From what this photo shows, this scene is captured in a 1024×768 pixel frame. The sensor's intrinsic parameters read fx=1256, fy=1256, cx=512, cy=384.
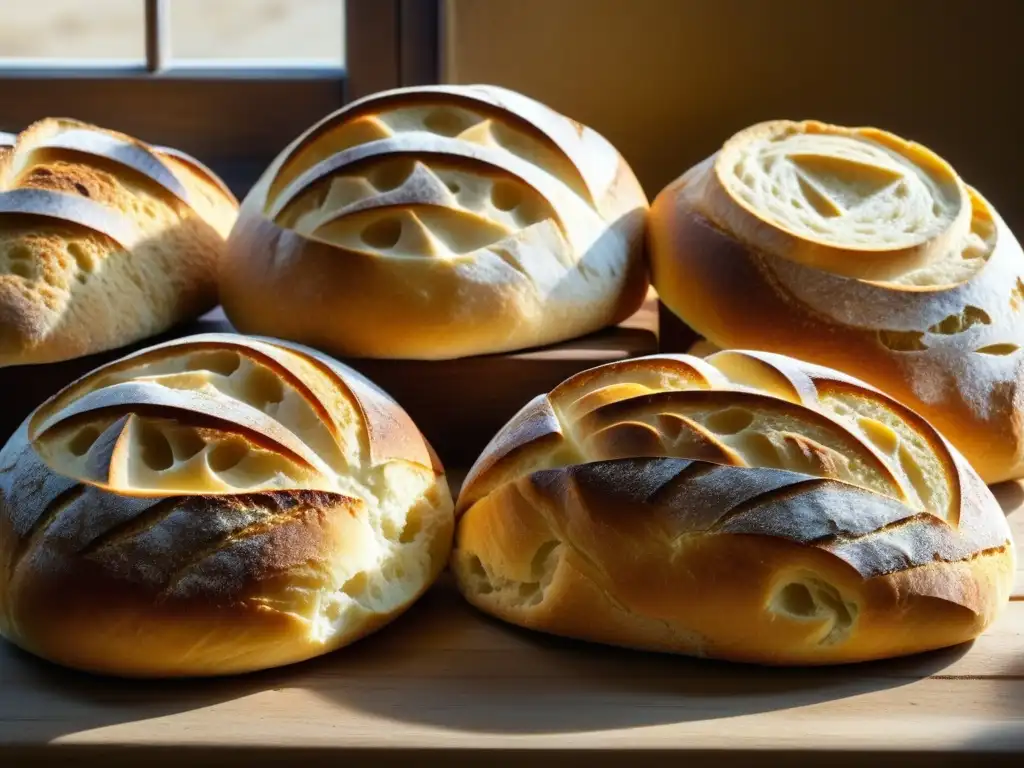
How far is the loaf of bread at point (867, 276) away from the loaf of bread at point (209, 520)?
1.35 feet

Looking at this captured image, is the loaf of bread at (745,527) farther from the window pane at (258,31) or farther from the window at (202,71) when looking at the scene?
the window pane at (258,31)

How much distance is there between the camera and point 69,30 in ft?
6.74

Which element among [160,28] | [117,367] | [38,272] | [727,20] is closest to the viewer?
[117,367]

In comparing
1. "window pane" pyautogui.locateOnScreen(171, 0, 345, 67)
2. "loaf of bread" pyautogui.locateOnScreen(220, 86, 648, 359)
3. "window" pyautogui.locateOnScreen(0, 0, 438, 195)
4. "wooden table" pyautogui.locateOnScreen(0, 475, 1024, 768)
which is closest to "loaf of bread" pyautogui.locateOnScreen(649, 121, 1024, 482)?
"loaf of bread" pyautogui.locateOnScreen(220, 86, 648, 359)

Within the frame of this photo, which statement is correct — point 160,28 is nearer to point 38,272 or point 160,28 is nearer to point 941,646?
point 38,272

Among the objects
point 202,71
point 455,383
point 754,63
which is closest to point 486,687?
point 455,383

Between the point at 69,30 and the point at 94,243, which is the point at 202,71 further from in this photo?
the point at 94,243

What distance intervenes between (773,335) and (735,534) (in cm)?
40

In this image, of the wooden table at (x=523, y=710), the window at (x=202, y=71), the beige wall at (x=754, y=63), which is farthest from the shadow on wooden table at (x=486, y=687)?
the window at (x=202, y=71)

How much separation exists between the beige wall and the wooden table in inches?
40.3

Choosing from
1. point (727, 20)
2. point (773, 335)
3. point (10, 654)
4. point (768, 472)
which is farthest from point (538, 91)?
point (10, 654)

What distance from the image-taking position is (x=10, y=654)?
982 mm

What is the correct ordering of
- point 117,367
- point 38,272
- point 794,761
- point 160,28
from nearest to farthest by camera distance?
point 794,761 < point 117,367 < point 38,272 < point 160,28

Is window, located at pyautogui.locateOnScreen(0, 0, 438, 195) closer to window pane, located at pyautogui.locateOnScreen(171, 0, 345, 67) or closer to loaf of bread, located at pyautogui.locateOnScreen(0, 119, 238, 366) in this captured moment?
window pane, located at pyautogui.locateOnScreen(171, 0, 345, 67)
